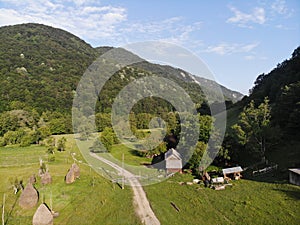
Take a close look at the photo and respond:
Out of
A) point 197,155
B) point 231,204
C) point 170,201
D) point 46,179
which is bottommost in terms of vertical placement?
point 170,201

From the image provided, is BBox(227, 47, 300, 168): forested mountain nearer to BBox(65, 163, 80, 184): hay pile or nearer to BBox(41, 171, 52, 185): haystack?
BBox(65, 163, 80, 184): hay pile

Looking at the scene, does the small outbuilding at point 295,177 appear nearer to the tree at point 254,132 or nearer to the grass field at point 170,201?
the grass field at point 170,201

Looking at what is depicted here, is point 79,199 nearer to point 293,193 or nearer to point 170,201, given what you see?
point 170,201

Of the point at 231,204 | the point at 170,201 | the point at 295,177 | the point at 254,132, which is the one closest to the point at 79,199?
the point at 170,201

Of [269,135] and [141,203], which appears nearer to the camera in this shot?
[141,203]

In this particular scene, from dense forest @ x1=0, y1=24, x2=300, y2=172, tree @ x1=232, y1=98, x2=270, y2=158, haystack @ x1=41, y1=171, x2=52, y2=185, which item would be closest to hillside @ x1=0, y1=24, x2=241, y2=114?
dense forest @ x1=0, y1=24, x2=300, y2=172

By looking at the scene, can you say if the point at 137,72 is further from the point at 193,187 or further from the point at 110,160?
the point at 193,187
